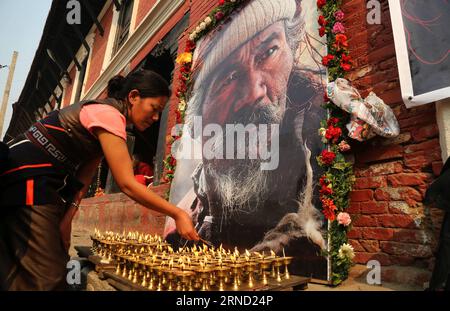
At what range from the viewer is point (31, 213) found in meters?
1.43

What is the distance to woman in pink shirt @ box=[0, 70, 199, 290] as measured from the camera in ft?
4.60

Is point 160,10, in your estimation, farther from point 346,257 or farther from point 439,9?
point 346,257

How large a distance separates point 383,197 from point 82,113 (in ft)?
6.90

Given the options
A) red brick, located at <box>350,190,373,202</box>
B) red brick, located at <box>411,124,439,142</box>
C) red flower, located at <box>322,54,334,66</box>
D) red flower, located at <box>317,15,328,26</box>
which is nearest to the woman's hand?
red brick, located at <box>350,190,373,202</box>

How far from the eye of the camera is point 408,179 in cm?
216

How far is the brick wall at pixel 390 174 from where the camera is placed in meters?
2.05

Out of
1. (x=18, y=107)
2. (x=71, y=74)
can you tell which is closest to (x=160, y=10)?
(x=71, y=74)


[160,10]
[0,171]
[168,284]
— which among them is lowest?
[168,284]

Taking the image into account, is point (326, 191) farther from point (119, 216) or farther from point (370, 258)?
point (119, 216)

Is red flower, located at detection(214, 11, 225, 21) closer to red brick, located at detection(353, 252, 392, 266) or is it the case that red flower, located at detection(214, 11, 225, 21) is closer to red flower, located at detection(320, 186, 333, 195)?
red flower, located at detection(320, 186, 333, 195)

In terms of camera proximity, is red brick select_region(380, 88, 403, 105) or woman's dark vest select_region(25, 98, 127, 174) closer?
woman's dark vest select_region(25, 98, 127, 174)

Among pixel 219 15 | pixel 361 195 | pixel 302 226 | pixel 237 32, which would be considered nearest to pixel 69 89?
pixel 219 15

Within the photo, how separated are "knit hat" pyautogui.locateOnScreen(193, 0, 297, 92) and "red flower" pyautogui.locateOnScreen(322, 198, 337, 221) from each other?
191 cm

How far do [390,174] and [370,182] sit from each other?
6.3 inches
